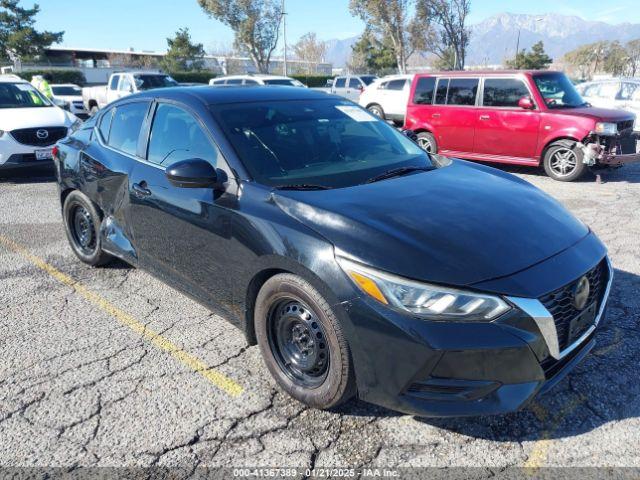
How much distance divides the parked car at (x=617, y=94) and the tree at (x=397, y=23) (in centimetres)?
2751

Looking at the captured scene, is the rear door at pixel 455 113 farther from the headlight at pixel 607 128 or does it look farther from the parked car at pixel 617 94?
the parked car at pixel 617 94

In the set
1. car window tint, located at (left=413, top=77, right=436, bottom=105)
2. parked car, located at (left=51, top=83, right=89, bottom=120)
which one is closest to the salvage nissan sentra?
car window tint, located at (left=413, top=77, right=436, bottom=105)

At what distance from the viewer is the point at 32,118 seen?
29.7 feet

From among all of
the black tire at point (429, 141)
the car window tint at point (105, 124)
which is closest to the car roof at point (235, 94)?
the car window tint at point (105, 124)

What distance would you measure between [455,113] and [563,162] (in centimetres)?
213

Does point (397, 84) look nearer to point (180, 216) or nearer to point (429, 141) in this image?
point (429, 141)

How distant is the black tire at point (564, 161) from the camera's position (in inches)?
333

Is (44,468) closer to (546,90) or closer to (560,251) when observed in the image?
(560,251)

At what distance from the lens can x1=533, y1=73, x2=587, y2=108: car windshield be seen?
347 inches

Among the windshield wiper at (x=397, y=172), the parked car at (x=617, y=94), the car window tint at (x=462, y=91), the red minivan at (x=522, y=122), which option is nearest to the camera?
the windshield wiper at (x=397, y=172)

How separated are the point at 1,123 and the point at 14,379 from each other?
7156 mm

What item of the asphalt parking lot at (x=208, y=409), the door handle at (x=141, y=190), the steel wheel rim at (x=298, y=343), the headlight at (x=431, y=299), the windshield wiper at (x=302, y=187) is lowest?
the asphalt parking lot at (x=208, y=409)

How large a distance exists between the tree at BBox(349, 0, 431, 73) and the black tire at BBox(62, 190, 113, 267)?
38.3m

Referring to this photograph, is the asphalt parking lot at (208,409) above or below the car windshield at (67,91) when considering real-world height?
below
